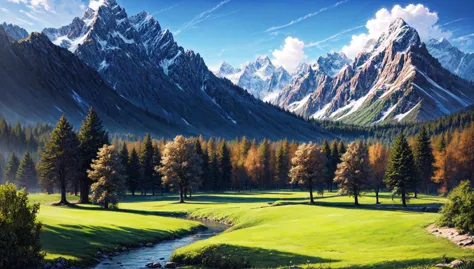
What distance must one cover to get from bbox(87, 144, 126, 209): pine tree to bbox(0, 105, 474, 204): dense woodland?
0.59 metres

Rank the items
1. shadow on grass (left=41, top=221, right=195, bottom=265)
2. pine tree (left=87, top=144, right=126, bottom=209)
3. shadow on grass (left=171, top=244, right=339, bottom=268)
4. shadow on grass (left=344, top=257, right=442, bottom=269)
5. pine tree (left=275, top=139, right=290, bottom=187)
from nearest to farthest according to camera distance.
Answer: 1. shadow on grass (left=344, top=257, right=442, bottom=269)
2. shadow on grass (left=171, top=244, right=339, bottom=268)
3. shadow on grass (left=41, top=221, right=195, bottom=265)
4. pine tree (left=87, top=144, right=126, bottom=209)
5. pine tree (left=275, top=139, right=290, bottom=187)

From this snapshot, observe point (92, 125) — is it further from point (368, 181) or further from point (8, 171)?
point (8, 171)

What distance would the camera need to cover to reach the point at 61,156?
76.6 metres

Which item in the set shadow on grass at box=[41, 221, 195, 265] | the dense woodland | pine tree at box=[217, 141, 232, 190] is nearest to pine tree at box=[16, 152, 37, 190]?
the dense woodland

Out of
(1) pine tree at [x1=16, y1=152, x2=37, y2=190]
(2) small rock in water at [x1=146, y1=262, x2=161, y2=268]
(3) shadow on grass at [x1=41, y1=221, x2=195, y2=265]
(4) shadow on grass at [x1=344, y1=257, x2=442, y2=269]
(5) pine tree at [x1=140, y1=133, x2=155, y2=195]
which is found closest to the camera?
(4) shadow on grass at [x1=344, y1=257, x2=442, y2=269]

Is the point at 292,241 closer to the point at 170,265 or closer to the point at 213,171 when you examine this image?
the point at 170,265

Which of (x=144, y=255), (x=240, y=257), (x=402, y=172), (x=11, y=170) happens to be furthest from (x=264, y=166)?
(x=240, y=257)

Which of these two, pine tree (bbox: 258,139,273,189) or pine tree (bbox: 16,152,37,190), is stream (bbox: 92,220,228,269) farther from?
pine tree (bbox: 16,152,37,190)

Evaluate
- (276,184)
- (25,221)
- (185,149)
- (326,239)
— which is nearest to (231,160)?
(276,184)

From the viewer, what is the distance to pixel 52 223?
4675cm

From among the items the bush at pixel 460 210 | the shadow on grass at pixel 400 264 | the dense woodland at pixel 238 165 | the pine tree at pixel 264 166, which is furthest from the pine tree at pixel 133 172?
the shadow on grass at pixel 400 264

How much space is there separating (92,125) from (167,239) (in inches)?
1684

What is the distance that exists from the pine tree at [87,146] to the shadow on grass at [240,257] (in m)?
50.4

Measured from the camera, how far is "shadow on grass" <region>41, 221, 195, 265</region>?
124 ft
